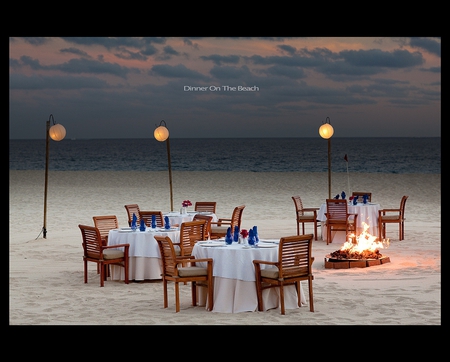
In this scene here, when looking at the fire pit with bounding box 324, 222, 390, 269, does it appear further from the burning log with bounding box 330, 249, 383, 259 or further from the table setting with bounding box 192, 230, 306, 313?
the table setting with bounding box 192, 230, 306, 313

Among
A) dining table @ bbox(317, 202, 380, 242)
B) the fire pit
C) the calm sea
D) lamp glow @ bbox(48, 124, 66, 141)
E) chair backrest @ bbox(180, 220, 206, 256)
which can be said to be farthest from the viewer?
the calm sea

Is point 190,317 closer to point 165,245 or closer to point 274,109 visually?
point 165,245

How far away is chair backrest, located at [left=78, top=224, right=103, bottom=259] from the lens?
10.4 metres

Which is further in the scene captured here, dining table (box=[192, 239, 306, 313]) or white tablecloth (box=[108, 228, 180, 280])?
white tablecloth (box=[108, 228, 180, 280])

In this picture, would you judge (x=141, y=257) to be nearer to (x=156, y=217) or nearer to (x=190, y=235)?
(x=190, y=235)

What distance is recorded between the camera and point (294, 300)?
28.5 feet

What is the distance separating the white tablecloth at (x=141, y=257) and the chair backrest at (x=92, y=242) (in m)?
0.41

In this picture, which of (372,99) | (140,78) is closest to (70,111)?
(140,78)

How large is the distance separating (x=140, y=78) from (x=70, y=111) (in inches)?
249

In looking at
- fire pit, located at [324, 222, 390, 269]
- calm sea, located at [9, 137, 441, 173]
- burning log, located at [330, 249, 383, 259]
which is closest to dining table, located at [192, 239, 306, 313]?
fire pit, located at [324, 222, 390, 269]

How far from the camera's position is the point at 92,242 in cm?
1060

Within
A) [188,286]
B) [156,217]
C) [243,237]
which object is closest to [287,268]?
[243,237]

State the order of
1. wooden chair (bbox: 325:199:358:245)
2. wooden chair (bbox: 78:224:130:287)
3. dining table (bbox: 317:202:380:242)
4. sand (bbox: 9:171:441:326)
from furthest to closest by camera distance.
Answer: dining table (bbox: 317:202:380:242) → wooden chair (bbox: 325:199:358:245) → wooden chair (bbox: 78:224:130:287) → sand (bbox: 9:171:441:326)

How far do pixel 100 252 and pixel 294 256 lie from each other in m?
3.22
